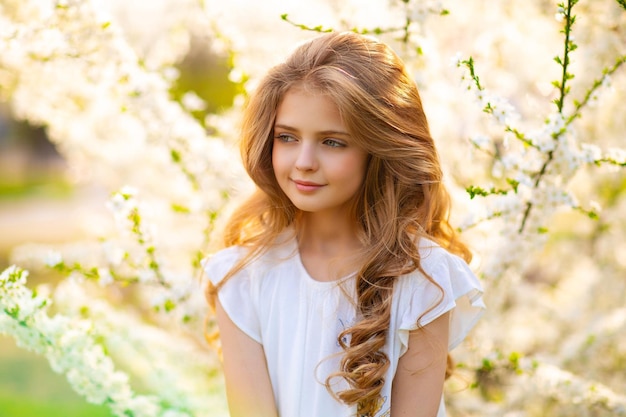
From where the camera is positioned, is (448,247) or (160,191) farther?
(160,191)

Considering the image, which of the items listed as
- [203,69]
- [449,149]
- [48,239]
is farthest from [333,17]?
[203,69]

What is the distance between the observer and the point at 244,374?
187cm

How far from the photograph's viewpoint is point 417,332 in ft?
5.80

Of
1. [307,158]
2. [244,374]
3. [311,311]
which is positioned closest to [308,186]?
[307,158]

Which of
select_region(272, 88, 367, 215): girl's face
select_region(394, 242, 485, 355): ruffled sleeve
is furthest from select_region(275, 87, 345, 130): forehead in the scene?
select_region(394, 242, 485, 355): ruffled sleeve

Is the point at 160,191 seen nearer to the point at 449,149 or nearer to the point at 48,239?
the point at 449,149

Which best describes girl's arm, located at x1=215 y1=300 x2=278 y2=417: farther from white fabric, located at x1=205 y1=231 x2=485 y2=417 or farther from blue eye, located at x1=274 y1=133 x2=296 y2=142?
blue eye, located at x1=274 y1=133 x2=296 y2=142

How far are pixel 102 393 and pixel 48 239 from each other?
24.5 ft

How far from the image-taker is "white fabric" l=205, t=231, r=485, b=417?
178cm

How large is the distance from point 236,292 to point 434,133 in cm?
133

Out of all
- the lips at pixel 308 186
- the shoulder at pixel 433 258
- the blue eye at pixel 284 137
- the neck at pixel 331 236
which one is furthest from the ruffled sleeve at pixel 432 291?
the blue eye at pixel 284 137

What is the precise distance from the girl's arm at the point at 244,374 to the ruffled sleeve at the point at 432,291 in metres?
0.39

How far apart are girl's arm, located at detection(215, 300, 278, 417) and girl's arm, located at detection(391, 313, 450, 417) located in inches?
14.1

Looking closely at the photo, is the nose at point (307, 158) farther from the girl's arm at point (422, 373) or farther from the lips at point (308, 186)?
the girl's arm at point (422, 373)
